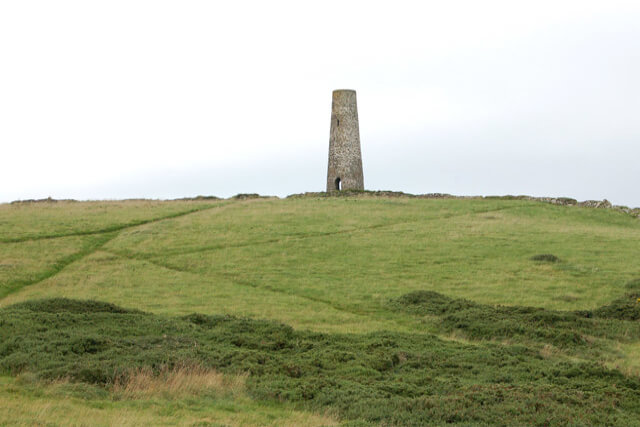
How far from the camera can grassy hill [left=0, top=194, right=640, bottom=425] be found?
46.8ft

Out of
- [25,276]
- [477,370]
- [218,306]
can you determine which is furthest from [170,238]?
[477,370]

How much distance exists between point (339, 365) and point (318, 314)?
855cm

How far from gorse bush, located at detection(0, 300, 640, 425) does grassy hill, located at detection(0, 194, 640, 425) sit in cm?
7

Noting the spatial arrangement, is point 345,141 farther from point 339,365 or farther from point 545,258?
point 339,365

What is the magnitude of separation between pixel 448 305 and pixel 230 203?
31838 millimetres

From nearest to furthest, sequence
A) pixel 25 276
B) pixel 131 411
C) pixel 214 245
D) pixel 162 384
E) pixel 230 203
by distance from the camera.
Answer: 1. pixel 131 411
2. pixel 162 384
3. pixel 25 276
4. pixel 214 245
5. pixel 230 203

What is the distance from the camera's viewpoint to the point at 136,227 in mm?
44750

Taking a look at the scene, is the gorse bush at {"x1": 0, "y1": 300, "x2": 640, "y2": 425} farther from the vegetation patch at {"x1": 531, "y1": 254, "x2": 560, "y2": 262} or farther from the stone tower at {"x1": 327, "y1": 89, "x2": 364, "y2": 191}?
the stone tower at {"x1": 327, "y1": 89, "x2": 364, "y2": 191}

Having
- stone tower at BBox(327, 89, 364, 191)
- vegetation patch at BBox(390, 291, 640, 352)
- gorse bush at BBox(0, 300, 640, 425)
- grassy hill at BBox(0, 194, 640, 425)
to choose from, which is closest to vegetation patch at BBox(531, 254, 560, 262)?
grassy hill at BBox(0, 194, 640, 425)

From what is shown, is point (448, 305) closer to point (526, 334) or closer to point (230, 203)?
point (526, 334)

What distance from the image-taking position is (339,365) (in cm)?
1775

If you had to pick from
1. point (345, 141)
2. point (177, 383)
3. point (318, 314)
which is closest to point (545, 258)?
point (318, 314)

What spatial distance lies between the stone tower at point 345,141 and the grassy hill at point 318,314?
12660 millimetres

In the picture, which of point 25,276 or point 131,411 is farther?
point 25,276
